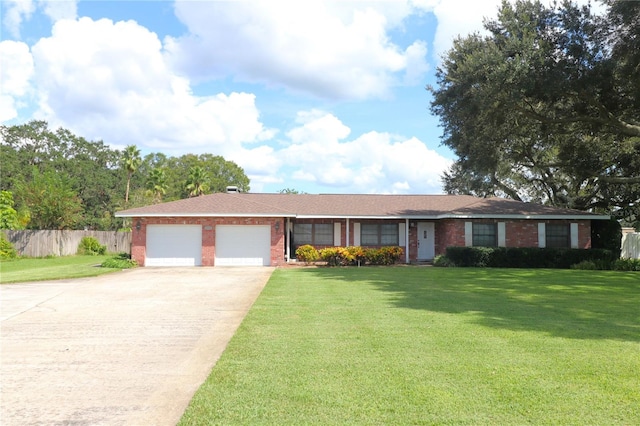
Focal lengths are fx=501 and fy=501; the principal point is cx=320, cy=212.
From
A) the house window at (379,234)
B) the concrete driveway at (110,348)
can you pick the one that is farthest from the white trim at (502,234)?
the concrete driveway at (110,348)

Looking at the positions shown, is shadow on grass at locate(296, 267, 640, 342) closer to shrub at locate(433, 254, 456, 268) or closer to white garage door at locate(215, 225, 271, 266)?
shrub at locate(433, 254, 456, 268)

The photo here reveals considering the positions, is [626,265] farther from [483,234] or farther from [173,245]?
[173,245]

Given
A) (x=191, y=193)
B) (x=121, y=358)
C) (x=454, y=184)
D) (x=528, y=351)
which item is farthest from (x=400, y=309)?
(x=191, y=193)

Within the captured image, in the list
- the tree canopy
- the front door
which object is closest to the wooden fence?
the tree canopy

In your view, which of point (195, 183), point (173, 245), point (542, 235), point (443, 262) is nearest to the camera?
point (443, 262)

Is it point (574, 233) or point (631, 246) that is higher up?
point (574, 233)

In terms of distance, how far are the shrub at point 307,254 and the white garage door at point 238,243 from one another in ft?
5.45

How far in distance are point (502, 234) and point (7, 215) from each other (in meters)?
30.3

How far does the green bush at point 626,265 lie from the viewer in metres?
21.3

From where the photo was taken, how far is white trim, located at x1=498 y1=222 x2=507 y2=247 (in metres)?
23.5

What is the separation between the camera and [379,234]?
25.3 meters

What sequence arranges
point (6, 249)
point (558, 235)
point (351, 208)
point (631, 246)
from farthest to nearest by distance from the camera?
point (6, 249)
point (631, 246)
point (351, 208)
point (558, 235)

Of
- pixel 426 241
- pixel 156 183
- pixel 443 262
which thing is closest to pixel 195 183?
pixel 156 183

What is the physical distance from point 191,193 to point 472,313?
40.5m
